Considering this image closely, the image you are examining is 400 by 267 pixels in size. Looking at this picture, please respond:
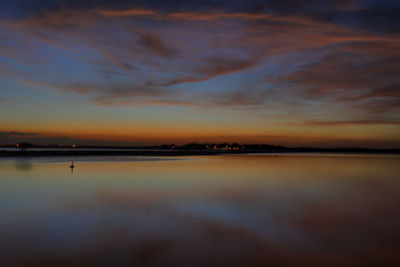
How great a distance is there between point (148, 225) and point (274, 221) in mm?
5536

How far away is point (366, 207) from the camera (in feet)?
56.3

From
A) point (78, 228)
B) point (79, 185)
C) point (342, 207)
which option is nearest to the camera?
point (78, 228)

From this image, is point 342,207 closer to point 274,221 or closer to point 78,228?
point 274,221

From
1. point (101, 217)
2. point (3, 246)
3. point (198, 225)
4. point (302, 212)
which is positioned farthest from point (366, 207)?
point (3, 246)

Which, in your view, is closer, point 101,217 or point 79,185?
point 101,217

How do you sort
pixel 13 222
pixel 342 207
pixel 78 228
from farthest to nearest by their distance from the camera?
pixel 342 207
pixel 13 222
pixel 78 228

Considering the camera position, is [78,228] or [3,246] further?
[78,228]

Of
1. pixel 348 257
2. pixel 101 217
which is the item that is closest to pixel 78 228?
pixel 101 217

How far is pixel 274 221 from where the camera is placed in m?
13.5

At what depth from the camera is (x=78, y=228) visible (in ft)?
38.6

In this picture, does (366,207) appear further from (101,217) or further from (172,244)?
(101,217)

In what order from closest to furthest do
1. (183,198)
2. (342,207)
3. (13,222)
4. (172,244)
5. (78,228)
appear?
(172,244), (78,228), (13,222), (342,207), (183,198)

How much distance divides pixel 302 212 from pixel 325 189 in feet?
32.4

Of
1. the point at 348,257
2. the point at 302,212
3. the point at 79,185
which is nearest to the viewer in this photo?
the point at 348,257
